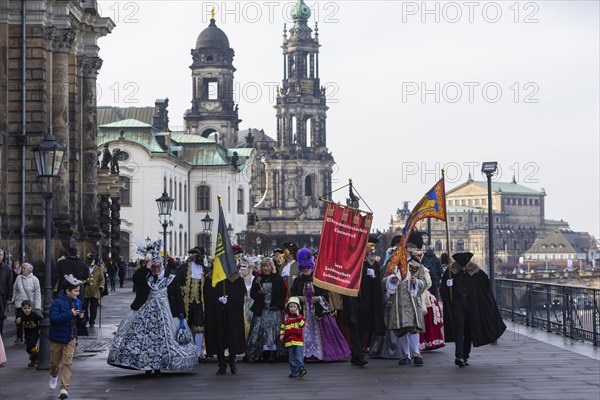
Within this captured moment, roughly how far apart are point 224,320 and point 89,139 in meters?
24.8

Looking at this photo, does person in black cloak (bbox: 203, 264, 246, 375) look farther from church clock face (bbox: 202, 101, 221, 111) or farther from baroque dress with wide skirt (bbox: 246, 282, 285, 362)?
church clock face (bbox: 202, 101, 221, 111)

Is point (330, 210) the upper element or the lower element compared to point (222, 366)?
upper

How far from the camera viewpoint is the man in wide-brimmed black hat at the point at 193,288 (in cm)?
1966

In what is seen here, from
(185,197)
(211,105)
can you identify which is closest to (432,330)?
(185,197)

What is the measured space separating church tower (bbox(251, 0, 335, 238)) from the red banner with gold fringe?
470 feet

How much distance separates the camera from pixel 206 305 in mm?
19234

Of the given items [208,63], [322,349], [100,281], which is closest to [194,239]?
[208,63]

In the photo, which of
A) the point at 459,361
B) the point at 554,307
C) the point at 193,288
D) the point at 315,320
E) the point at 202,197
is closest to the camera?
the point at 459,361

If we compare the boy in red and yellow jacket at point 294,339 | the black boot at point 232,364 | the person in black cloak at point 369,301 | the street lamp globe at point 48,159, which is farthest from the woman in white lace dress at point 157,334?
the street lamp globe at point 48,159

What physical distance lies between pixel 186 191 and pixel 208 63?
29.7 m

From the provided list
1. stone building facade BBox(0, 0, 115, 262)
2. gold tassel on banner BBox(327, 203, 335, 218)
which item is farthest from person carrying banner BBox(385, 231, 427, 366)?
stone building facade BBox(0, 0, 115, 262)

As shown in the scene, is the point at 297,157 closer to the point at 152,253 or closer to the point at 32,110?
the point at 32,110

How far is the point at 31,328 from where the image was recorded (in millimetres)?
20797

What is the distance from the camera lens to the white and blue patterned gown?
18047 millimetres
